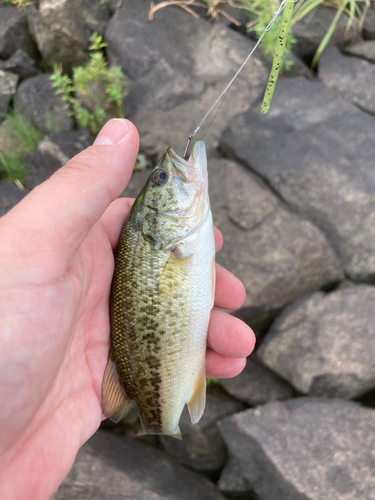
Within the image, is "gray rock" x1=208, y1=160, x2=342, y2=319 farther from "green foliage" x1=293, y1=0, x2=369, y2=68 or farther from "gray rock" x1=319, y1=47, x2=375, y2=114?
"green foliage" x1=293, y1=0, x2=369, y2=68

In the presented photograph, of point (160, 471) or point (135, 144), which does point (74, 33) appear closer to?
point (135, 144)

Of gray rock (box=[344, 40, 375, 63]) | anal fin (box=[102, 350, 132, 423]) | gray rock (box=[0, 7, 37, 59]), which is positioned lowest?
anal fin (box=[102, 350, 132, 423])

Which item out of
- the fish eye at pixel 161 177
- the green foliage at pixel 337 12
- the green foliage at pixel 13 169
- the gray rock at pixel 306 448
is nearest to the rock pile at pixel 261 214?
the gray rock at pixel 306 448

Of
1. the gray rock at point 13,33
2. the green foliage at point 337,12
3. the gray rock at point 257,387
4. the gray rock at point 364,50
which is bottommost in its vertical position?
the gray rock at point 257,387

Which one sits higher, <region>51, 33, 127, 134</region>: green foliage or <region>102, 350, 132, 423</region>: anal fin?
<region>51, 33, 127, 134</region>: green foliage

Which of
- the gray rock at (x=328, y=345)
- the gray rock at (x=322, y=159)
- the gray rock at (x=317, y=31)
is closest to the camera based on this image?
the gray rock at (x=328, y=345)

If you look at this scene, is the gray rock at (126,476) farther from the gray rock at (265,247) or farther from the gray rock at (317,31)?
the gray rock at (317,31)

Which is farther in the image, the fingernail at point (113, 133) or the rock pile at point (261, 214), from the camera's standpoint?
the rock pile at point (261, 214)

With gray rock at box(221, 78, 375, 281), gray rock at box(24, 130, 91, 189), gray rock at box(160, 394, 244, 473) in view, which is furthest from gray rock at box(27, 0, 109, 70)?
gray rock at box(160, 394, 244, 473)
